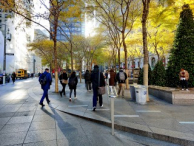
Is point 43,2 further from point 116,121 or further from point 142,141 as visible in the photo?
point 142,141

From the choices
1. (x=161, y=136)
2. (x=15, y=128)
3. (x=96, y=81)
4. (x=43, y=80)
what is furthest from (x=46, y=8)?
(x=161, y=136)

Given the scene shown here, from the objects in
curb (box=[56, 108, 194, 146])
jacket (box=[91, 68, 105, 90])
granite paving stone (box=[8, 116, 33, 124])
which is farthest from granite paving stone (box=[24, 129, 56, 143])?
jacket (box=[91, 68, 105, 90])

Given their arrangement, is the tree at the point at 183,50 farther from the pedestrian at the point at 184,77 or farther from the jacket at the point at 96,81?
the jacket at the point at 96,81

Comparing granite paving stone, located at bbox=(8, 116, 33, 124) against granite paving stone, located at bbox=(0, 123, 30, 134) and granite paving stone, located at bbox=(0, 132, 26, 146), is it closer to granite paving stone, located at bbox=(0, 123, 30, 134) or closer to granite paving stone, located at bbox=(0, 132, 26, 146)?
granite paving stone, located at bbox=(0, 123, 30, 134)

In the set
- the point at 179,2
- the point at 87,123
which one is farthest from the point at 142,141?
the point at 179,2

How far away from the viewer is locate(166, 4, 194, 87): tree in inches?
424

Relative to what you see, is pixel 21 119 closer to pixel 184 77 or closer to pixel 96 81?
pixel 96 81

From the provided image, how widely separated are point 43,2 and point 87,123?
389 inches

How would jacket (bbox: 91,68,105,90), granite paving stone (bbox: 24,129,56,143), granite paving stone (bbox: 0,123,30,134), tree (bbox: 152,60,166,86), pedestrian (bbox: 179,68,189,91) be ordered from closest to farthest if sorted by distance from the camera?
granite paving stone (bbox: 24,129,56,143), granite paving stone (bbox: 0,123,30,134), jacket (bbox: 91,68,105,90), pedestrian (bbox: 179,68,189,91), tree (bbox: 152,60,166,86)

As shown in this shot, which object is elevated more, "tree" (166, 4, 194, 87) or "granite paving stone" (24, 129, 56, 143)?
"tree" (166, 4, 194, 87)

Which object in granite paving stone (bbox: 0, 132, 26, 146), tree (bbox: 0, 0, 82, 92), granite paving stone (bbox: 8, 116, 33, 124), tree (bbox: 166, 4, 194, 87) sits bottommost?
granite paving stone (bbox: 0, 132, 26, 146)

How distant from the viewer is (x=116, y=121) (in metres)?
5.04

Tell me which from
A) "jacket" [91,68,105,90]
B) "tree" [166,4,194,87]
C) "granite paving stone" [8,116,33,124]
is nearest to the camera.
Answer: "granite paving stone" [8,116,33,124]

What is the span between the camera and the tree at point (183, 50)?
1077cm
